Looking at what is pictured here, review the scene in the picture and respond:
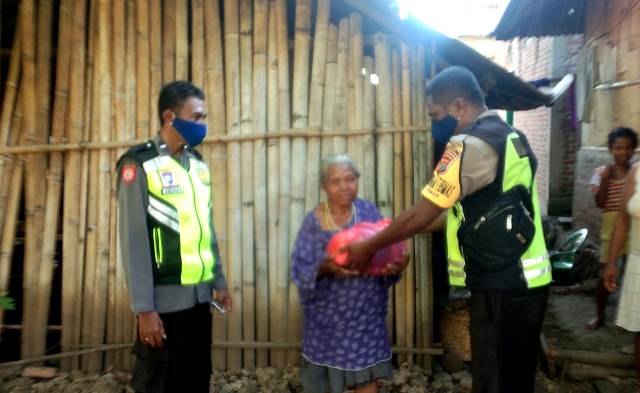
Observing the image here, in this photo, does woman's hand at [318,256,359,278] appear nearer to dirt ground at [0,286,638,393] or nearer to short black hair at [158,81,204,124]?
short black hair at [158,81,204,124]

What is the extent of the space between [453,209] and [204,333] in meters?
1.50

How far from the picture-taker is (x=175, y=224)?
262cm

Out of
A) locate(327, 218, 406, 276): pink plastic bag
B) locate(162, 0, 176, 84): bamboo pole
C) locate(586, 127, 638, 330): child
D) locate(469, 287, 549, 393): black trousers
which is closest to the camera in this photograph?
locate(469, 287, 549, 393): black trousers

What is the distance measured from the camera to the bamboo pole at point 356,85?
4.09 m

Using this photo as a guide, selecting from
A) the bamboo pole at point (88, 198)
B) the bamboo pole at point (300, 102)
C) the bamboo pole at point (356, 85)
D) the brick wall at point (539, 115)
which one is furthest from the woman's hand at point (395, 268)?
the brick wall at point (539, 115)

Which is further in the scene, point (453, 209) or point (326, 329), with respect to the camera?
point (326, 329)

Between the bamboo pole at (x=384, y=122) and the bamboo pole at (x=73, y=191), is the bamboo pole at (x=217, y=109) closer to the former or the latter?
the bamboo pole at (x=73, y=191)

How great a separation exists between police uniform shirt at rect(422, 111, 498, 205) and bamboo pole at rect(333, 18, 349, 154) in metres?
1.77

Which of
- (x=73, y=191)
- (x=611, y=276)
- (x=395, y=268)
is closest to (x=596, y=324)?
(x=611, y=276)

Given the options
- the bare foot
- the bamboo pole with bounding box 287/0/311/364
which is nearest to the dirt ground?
the bare foot

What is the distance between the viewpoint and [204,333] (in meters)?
2.91

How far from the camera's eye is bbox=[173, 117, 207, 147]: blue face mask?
271 cm

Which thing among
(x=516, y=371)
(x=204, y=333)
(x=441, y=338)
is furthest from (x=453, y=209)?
(x=441, y=338)

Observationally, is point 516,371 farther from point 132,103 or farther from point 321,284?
point 132,103
